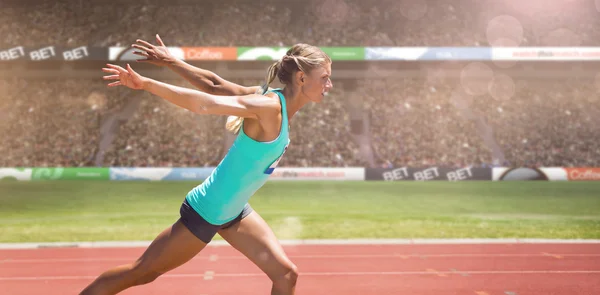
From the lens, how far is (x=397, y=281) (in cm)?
647

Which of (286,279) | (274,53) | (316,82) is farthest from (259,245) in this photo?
(274,53)

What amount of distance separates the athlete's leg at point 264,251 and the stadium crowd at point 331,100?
22.7m

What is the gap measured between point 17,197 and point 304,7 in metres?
20.9

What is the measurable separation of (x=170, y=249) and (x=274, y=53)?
24151mm

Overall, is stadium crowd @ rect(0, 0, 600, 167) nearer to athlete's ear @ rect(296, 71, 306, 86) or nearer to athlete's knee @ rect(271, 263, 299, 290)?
athlete's knee @ rect(271, 263, 299, 290)

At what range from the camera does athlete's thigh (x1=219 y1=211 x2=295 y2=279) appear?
335cm

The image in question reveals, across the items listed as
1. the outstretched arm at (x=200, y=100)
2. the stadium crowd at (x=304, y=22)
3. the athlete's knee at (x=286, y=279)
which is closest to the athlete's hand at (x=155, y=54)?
the outstretched arm at (x=200, y=100)

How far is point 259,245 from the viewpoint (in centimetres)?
338

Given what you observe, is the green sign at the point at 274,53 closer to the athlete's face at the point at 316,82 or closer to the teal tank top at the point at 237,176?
the athlete's face at the point at 316,82

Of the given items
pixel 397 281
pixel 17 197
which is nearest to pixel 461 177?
pixel 17 197

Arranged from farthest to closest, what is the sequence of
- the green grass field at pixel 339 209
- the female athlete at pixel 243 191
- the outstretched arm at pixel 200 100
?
1. the green grass field at pixel 339 209
2. the female athlete at pixel 243 191
3. the outstretched arm at pixel 200 100

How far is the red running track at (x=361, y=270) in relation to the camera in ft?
20.0

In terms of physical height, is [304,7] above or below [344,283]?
above

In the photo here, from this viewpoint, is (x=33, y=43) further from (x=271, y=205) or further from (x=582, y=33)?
(x=582, y=33)
